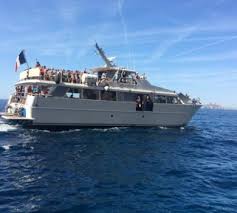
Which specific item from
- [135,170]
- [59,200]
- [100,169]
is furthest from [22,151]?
[59,200]

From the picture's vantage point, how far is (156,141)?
73.8 ft

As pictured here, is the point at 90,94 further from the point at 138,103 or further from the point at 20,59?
the point at 20,59

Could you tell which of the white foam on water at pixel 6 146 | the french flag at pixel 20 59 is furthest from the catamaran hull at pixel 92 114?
the white foam on water at pixel 6 146

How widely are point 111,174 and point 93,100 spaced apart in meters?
12.2

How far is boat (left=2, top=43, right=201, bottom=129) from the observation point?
2316cm

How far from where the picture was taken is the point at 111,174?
13.1m

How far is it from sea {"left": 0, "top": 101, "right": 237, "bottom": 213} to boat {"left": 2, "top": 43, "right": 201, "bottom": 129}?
161cm

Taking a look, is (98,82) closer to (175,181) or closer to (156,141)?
(156,141)

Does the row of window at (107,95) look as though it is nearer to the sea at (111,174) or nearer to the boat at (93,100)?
the boat at (93,100)

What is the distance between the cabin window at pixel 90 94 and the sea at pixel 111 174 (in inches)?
138

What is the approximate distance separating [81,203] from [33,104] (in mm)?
14076

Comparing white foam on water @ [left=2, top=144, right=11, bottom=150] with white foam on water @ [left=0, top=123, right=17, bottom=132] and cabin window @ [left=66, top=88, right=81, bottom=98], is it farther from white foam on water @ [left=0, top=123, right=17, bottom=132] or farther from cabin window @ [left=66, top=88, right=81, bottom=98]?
cabin window @ [left=66, top=88, right=81, bottom=98]

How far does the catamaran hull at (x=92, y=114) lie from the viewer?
23.0m

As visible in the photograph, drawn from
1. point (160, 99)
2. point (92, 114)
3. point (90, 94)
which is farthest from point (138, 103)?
point (90, 94)
